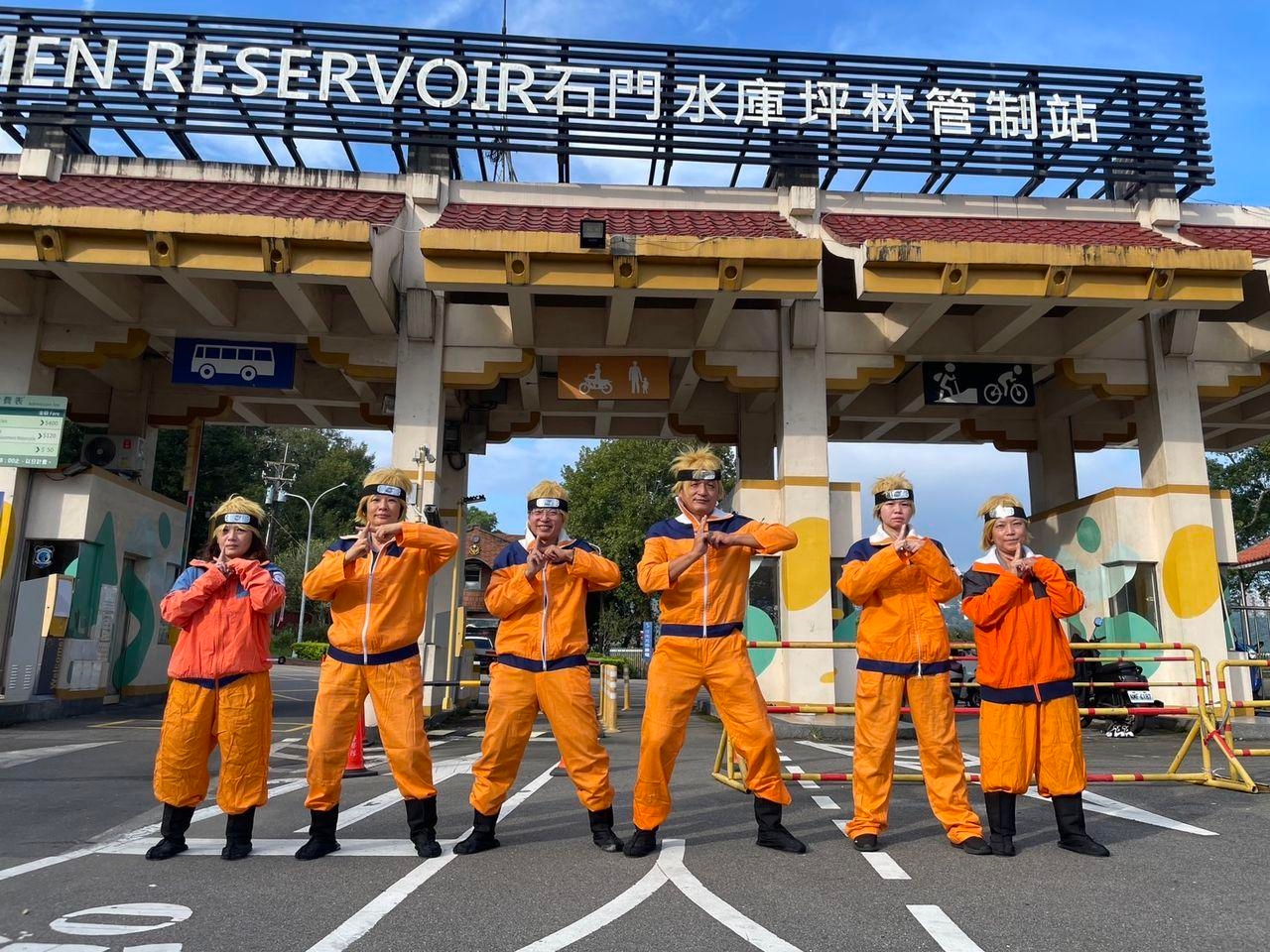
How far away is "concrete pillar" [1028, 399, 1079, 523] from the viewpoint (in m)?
16.6

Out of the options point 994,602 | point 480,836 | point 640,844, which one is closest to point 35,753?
point 480,836

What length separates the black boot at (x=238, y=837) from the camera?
4.46 meters

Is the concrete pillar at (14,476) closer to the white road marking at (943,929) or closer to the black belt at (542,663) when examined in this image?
the black belt at (542,663)

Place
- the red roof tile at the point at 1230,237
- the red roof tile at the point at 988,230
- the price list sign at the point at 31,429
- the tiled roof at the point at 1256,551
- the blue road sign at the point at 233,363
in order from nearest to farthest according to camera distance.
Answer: the price list sign at the point at 31,429, the red roof tile at the point at 988,230, the blue road sign at the point at 233,363, the red roof tile at the point at 1230,237, the tiled roof at the point at 1256,551

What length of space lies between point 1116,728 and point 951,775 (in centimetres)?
926

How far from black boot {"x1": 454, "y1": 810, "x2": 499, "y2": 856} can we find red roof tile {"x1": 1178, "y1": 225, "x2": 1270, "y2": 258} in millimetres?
13656

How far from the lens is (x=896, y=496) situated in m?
5.04

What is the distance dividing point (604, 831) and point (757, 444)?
12139 mm

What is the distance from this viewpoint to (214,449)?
32375 mm

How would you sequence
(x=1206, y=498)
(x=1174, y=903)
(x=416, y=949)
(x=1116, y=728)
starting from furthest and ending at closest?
→ (x=1206, y=498)
(x=1116, y=728)
(x=1174, y=903)
(x=416, y=949)

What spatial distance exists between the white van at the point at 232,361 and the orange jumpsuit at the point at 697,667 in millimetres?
9931

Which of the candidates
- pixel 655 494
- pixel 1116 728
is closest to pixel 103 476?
pixel 1116 728

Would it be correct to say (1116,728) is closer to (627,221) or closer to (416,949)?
(627,221)

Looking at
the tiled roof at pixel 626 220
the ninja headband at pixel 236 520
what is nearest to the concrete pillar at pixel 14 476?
the tiled roof at pixel 626 220
